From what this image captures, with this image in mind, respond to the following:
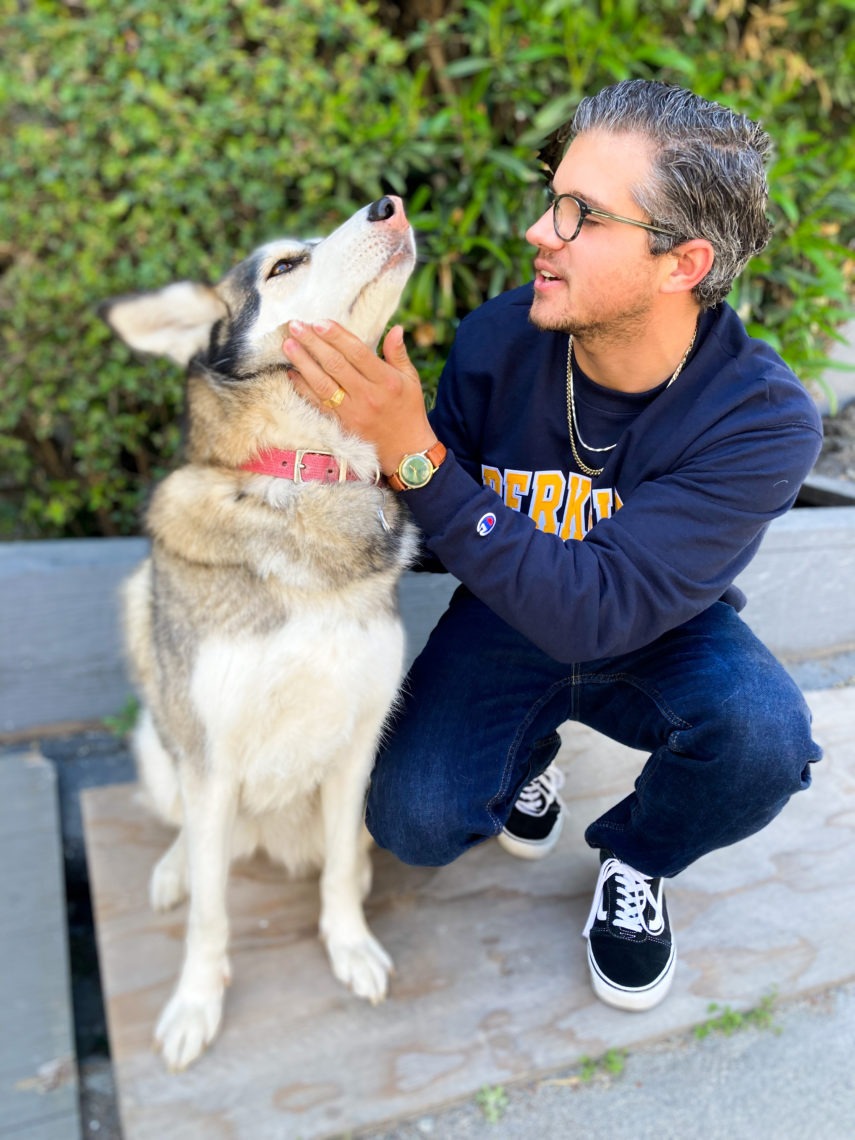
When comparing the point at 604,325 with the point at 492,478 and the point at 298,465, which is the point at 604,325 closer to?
the point at 492,478

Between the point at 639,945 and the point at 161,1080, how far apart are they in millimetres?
1030

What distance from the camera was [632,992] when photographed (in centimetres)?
186

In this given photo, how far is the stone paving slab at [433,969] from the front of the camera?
1.72 metres

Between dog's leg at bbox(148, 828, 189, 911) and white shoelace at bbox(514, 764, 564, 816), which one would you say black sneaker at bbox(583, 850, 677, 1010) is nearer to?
white shoelace at bbox(514, 764, 564, 816)

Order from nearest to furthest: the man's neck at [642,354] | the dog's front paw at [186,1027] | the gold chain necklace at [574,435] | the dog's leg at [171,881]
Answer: the dog's front paw at [186,1027], the man's neck at [642,354], the gold chain necklace at [574,435], the dog's leg at [171,881]

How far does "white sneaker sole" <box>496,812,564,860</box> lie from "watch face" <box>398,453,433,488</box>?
108 centimetres

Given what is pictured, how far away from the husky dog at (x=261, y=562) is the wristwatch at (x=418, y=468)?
140mm

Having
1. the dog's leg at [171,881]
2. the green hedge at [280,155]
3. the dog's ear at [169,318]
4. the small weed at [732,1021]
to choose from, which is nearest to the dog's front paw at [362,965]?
the dog's leg at [171,881]

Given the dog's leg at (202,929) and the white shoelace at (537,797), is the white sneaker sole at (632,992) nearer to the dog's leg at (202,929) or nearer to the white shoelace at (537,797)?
the white shoelace at (537,797)

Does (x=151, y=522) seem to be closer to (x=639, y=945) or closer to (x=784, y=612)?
(x=639, y=945)

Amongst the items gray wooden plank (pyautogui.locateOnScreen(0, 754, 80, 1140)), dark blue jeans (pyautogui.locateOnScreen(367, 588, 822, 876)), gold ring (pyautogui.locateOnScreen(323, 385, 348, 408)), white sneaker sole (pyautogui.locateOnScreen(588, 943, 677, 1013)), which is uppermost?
gold ring (pyautogui.locateOnScreen(323, 385, 348, 408))

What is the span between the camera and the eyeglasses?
171cm

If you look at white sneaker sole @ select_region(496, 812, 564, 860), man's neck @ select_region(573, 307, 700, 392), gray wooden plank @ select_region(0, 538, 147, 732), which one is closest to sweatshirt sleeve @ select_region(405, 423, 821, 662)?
man's neck @ select_region(573, 307, 700, 392)

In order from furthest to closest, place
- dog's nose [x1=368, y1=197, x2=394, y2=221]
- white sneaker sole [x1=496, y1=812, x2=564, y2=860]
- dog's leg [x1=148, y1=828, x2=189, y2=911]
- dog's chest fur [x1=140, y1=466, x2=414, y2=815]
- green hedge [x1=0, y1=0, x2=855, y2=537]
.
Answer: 1. green hedge [x1=0, y1=0, x2=855, y2=537]
2. white sneaker sole [x1=496, y1=812, x2=564, y2=860]
3. dog's leg [x1=148, y1=828, x2=189, y2=911]
4. dog's chest fur [x1=140, y1=466, x2=414, y2=815]
5. dog's nose [x1=368, y1=197, x2=394, y2=221]
